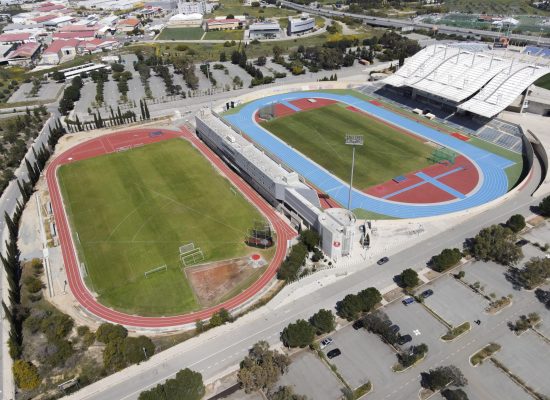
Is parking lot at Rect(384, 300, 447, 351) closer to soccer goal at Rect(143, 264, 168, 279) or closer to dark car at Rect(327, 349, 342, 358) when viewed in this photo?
dark car at Rect(327, 349, 342, 358)

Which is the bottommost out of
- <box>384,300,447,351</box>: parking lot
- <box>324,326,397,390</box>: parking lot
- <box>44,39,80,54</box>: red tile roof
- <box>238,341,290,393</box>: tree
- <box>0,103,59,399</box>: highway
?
<box>0,103,59,399</box>: highway

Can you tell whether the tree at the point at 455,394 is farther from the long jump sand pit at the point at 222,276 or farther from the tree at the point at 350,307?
the long jump sand pit at the point at 222,276

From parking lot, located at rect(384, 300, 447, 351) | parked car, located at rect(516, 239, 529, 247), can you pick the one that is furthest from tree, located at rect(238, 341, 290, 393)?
parked car, located at rect(516, 239, 529, 247)

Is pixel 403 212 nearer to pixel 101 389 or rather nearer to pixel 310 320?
pixel 310 320

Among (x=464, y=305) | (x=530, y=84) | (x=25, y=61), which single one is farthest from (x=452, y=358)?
(x=25, y=61)

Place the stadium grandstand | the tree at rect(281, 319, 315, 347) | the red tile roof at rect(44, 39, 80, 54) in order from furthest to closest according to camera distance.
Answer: the red tile roof at rect(44, 39, 80, 54) → the stadium grandstand → the tree at rect(281, 319, 315, 347)

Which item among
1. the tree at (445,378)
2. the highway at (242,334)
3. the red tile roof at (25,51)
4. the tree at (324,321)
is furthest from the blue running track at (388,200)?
the red tile roof at (25,51)

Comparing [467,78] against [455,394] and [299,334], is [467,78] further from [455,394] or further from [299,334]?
[299,334]
